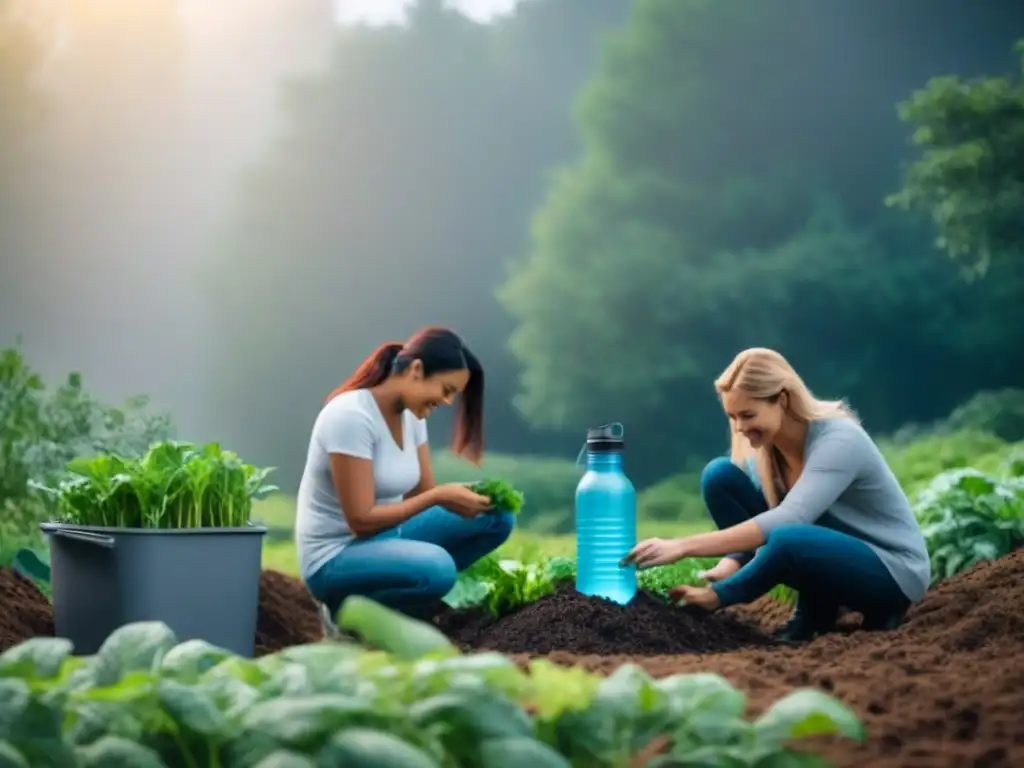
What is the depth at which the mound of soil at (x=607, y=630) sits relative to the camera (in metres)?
3.06

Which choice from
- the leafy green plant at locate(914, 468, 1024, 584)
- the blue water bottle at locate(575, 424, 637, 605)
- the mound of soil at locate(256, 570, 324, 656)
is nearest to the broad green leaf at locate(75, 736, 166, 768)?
the blue water bottle at locate(575, 424, 637, 605)

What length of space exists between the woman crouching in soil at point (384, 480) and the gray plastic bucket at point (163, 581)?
0.26 meters

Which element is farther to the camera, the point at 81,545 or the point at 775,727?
the point at 81,545

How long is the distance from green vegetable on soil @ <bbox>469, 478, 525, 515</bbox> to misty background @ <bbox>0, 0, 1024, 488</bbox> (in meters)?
3.40

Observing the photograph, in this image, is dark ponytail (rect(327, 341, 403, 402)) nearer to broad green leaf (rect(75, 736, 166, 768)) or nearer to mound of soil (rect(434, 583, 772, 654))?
mound of soil (rect(434, 583, 772, 654))

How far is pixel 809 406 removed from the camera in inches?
124

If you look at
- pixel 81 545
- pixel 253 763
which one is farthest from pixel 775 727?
pixel 81 545

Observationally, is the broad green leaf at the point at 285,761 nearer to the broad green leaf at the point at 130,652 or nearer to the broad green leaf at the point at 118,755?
the broad green leaf at the point at 118,755

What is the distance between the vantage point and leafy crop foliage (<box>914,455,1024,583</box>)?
4.34 meters

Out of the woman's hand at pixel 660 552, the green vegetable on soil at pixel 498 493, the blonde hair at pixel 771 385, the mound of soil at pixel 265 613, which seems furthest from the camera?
the mound of soil at pixel 265 613

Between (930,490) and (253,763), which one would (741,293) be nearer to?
(930,490)

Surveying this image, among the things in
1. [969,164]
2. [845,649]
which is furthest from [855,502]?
[969,164]

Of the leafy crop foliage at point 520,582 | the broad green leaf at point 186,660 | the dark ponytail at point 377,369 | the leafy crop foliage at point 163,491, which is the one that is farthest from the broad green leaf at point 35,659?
the leafy crop foliage at point 520,582

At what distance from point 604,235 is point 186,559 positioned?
16.0 feet
